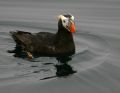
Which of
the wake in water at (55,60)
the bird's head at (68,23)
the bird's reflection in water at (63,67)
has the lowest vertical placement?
the bird's reflection in water at (63,67)

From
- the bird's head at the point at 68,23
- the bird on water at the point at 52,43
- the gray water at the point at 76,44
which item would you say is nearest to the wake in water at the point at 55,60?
the gray water at the point at 76,44

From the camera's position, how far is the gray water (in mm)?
11477

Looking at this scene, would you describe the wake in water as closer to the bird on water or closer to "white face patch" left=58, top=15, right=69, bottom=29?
the bird on water

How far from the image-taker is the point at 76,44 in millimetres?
14953

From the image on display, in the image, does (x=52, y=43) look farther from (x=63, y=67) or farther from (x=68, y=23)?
(x=63, y=67)

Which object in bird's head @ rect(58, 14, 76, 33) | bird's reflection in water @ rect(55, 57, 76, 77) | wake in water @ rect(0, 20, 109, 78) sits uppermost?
bird's head @ rect(58, 14, 76, 33)

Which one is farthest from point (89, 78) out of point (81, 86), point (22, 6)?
point (22, 6)

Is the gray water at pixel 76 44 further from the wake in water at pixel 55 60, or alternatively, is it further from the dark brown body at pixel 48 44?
the dark brown body at pixel 48 44

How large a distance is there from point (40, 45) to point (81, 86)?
2770 mm

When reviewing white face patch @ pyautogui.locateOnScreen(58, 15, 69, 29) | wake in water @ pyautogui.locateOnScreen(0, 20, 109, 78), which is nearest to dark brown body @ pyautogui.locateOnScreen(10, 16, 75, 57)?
white face patch @ pyautogui.locateOnScreen(58, 15, 69, 29)

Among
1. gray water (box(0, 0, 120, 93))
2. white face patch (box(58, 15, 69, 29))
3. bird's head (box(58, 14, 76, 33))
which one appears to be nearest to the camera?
gray water (box(0, 0, 120, 93))

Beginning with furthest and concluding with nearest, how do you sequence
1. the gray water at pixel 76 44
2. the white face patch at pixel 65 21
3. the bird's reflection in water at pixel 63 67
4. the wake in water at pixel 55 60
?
1. the white face patch at pixel 65 21
2. the bird's reflection in water at pixel 63 67
3. the wake in water at pixel 55 60
4. the gray water at pixel 76 44

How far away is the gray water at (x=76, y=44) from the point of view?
11.5 meters

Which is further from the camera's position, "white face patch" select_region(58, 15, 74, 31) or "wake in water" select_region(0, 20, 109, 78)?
"white face patch" select_region(58, 15, 74, 31)
